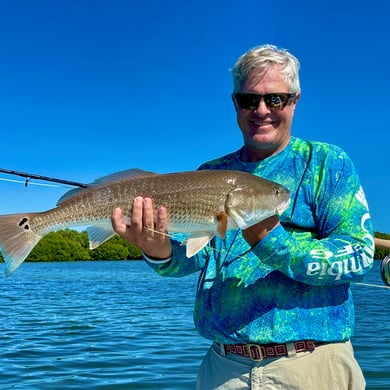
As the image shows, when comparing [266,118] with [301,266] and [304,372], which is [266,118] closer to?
[301,266]

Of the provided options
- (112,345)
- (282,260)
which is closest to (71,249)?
(112,345)

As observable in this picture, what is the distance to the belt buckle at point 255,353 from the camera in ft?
10.6

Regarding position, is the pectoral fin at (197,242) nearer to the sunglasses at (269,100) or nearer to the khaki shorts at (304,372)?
the khaki shorts at (304,372)

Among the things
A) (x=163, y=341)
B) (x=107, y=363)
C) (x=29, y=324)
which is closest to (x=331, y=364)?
(x=107, y=363)

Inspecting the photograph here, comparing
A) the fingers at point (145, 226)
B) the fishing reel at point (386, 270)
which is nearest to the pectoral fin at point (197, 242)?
the fingers at point (145, 226)

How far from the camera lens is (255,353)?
3236 millimetres

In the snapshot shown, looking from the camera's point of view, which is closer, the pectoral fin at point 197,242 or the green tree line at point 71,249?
the pectoral fin at point 197,242

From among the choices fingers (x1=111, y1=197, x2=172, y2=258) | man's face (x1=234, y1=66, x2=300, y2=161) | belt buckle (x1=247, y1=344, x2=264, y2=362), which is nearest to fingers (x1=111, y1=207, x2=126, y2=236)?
fingers (x1=111, y1=197, x2=172, y2=258)

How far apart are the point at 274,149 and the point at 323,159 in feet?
1.06

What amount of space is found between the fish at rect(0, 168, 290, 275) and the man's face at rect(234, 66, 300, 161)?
0.70ft

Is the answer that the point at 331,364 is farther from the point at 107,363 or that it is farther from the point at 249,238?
the point at 107,363

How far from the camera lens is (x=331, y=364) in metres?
3.18

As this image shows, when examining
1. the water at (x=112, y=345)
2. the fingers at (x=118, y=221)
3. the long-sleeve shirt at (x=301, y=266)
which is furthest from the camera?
the water at (x=112, y=345)

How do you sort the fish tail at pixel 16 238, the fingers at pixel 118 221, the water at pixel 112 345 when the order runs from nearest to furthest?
the fingers at pixel 118 221 < the fish tail at pixel 16 238 < the water at pixel 112 345
